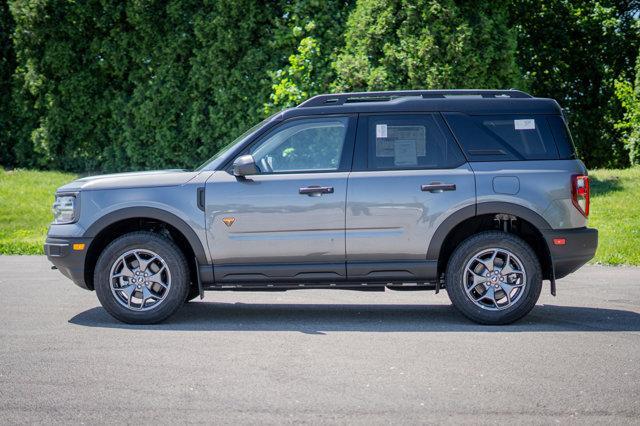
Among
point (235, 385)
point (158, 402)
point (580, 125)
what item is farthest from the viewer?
point (580, 125)

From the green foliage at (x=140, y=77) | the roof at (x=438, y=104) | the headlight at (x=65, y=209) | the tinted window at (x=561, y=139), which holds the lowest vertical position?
the headlight at (x=65, y=209)

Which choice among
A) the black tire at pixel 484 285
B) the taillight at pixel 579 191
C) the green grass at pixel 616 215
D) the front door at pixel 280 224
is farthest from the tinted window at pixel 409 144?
the green grass at pixel 616 215

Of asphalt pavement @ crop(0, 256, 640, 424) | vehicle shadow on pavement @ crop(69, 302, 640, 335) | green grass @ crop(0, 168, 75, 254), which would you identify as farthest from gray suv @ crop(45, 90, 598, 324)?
green grass @ crop(0, 168, 75, 254)

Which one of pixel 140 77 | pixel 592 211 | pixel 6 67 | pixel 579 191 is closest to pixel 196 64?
pixel 140 77

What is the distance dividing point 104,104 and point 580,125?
48.4 feet

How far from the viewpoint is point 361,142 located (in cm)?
847

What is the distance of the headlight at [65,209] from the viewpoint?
8531 mm

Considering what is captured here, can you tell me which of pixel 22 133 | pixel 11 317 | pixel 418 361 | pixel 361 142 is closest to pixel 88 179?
pixel 11 317

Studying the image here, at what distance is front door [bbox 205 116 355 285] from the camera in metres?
8.28

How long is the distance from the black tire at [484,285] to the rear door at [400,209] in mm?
236

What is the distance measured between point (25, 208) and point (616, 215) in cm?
1150

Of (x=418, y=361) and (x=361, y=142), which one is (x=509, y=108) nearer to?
(x=361, y=142)

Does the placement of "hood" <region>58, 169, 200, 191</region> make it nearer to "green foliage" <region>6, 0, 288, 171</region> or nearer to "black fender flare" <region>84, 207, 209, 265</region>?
"black fender flare" <region>84, 207, 209, 265</region>

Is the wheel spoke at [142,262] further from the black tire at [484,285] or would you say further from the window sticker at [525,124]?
the window sticker at [525,124]
